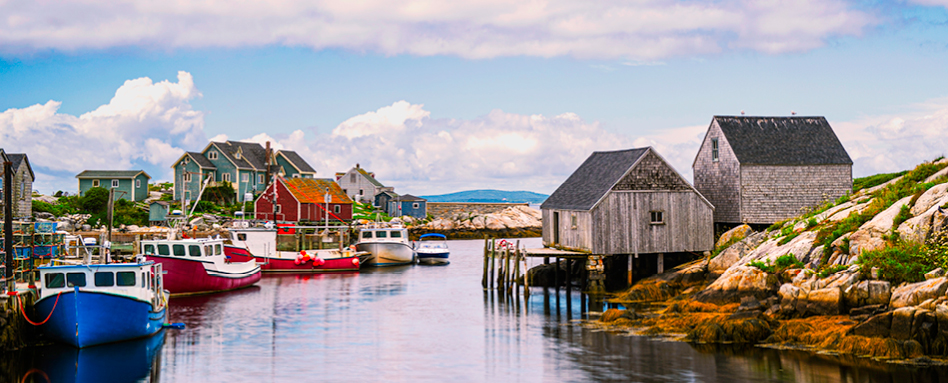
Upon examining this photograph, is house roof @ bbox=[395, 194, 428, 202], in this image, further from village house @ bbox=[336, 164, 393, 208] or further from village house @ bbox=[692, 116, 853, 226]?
village house @ bbox=[692, 116, 853, 226]

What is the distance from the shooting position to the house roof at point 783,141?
3928cm

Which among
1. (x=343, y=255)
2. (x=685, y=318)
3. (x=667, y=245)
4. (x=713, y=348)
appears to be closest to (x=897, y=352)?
(x=713, y=348)

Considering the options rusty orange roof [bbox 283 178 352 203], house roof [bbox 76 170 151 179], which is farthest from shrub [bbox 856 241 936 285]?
house roof [bbox 76 170 151 179]

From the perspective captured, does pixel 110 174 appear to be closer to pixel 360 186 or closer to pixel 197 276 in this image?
pixel 360 186

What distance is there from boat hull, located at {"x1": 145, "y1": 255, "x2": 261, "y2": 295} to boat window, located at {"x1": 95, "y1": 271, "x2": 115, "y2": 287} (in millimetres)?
11044

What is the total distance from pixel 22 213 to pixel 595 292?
3933 centimetres

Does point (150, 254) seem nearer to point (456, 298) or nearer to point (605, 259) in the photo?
point (456, 298)

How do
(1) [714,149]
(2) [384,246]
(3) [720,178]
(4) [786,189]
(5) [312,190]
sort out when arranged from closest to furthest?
(4) [786,189], (3) [720,178], (1) [714,149], (2) [384,246], (5) [312,190]

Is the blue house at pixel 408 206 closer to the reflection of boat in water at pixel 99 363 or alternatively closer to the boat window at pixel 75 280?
the reflection of boat in water at pixel 99 363

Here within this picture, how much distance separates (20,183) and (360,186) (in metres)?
45.1

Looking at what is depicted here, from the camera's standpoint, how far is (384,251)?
53625 millimetres

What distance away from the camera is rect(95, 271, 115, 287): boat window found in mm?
23219

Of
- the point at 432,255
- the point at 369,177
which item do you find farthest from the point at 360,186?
the point at 432,255

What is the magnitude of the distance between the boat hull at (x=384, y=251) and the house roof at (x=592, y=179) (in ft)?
52.3
